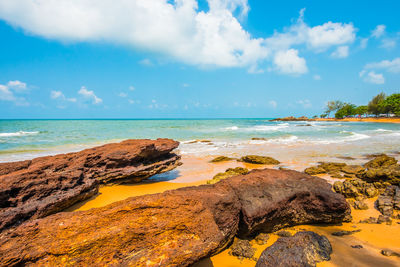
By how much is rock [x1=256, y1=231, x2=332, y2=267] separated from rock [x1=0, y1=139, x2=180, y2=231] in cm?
370

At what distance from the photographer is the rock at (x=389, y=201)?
13.3 ft

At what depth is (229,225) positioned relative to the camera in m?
2.86

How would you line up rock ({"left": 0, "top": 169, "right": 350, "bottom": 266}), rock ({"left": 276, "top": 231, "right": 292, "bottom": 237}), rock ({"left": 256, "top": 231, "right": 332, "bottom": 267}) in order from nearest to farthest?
rock ({"left": 0, "top": 169, "right": 350, "bottom": 266}) < rock ({"left": 256, "top": 231, "right": 332, "bottom": 267}) < rock ({"left": 276, "top": 231, "right": 292, "bottom": 237})

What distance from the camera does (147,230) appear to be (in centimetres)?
222

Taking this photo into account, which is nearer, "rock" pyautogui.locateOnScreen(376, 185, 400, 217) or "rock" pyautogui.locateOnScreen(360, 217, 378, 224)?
"rock" pyautogui.locateOnScreen(360, 217, 378, 224)

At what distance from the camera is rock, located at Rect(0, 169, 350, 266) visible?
198cm

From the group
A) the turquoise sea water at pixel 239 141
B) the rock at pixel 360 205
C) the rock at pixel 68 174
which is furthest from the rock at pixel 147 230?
the turquoise sea water at pixel 239 141

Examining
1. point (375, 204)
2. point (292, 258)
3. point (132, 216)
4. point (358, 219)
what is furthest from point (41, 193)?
point (375, 204)

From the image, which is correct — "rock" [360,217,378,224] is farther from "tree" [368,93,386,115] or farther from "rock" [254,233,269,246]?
"tree" [368,93,386,115]

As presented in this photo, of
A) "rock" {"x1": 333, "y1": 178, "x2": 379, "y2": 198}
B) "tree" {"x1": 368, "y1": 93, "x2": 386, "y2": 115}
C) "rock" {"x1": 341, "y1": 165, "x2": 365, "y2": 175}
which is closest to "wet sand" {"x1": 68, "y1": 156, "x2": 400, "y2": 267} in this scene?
"rock" {"x1": 333, "y1": 178, "x2": 379, "y2": 198}

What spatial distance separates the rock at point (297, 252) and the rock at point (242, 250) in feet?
1.00

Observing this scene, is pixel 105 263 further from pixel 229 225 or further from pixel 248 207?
pixel 248 207

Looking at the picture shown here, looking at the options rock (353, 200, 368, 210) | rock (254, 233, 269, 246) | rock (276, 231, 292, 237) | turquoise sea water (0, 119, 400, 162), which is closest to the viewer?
rock (254, 233, 269, 246)

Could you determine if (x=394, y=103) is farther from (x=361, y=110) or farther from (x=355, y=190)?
(x=355, y=190)
